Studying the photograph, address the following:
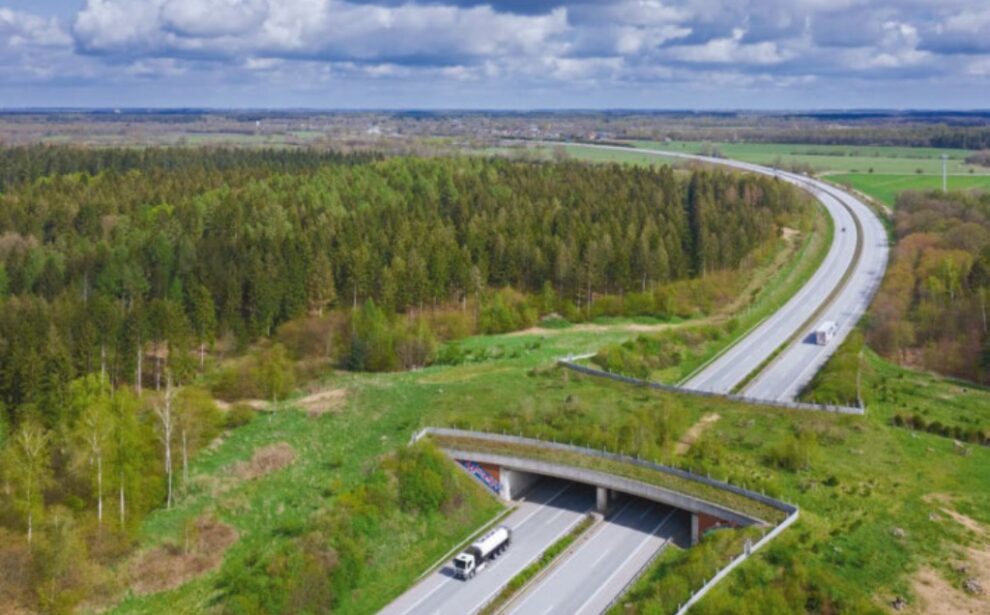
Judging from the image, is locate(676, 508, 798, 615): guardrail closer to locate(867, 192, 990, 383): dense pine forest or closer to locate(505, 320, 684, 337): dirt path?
locate(867, 192, 990, 383): dense pine forest

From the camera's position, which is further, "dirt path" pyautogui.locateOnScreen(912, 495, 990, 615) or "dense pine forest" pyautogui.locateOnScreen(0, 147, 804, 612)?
"dense pine forest" pyautogui.locateOnScreen(0, 147, 804, 612)

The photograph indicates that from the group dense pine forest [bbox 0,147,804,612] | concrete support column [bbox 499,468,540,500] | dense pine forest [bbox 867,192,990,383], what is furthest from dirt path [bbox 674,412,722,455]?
dense pine forest [bbox 0,147,804,612]

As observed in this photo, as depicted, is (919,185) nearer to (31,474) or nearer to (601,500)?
(601,500)

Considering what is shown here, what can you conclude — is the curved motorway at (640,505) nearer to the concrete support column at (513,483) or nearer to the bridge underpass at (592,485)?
the concrete support column at (513,483)

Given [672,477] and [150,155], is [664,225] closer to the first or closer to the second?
[672,477]

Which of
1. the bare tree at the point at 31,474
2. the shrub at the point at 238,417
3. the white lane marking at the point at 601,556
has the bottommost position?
the white lane marking at the point at 601,556

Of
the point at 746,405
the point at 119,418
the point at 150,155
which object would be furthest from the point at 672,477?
the point at 150,155

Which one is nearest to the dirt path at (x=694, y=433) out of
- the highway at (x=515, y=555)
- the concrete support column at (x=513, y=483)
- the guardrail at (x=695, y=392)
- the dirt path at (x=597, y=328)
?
the guardrail at (x=695, y=392)
